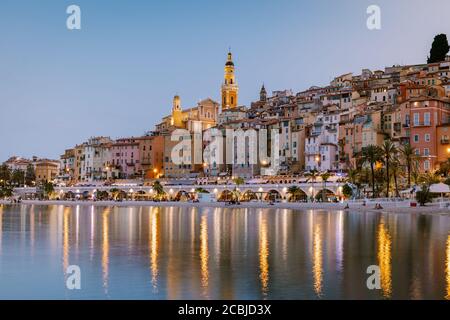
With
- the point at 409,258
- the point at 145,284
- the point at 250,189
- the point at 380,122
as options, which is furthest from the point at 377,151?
the point at 145,284

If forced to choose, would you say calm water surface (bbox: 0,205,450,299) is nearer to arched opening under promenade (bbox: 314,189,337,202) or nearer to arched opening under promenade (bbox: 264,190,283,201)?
arched opening under promenade (bbox: 314,189,337,202)

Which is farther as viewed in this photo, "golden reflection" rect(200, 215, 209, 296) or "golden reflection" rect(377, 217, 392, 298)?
"golden reflection" rect(200, 215, 209, 296)

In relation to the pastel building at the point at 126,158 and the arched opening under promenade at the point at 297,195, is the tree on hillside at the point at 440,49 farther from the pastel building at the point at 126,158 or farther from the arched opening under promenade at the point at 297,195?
the pastel building at the point at 126,158

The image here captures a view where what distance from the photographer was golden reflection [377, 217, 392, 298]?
19.3m

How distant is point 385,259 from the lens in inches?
1018

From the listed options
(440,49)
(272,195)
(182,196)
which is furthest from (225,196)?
(440,49)

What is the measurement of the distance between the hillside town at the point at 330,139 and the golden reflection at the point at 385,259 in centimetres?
3287

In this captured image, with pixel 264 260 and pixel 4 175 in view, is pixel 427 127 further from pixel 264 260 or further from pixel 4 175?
pixel 4 175

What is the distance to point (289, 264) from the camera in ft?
80.6

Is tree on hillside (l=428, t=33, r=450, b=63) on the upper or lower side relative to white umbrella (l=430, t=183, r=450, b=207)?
upper

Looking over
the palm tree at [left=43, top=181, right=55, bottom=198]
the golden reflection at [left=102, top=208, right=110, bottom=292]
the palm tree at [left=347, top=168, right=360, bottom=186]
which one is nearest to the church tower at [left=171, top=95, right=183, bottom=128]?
the palm tree at [left=43, top=181, right=55, bottom=198]

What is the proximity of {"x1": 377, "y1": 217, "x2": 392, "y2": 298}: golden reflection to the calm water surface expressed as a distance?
0.05m

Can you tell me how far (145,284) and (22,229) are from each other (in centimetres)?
2921

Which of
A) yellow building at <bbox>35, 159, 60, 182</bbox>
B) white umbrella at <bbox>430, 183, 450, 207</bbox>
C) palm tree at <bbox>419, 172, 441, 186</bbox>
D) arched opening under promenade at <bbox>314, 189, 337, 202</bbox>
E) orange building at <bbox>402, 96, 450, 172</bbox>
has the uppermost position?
orange building at <bbox>402, 96, 450, 172</bbox>
